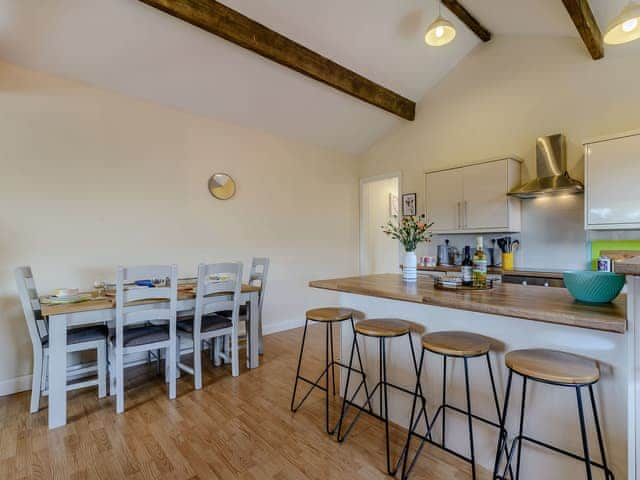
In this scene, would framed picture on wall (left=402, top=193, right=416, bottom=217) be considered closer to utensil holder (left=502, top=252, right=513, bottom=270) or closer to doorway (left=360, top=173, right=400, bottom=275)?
doorway (left=360, top=173, right=400, bottom=275)

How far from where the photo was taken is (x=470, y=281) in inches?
79.7

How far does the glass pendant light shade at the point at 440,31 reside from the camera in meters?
2.73

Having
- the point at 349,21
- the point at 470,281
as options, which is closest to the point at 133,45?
the point at 349,21

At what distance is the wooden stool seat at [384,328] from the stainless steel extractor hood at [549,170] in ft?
7.66

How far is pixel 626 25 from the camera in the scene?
2131 millimetres

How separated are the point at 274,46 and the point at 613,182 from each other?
3334mm

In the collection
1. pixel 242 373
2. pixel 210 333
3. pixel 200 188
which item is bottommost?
pixel 242 373

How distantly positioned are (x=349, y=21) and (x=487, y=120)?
2061 mm

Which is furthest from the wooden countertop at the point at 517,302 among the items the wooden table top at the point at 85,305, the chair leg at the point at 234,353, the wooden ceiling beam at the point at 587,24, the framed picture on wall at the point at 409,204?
the framed picture on wall at the point at 409,204

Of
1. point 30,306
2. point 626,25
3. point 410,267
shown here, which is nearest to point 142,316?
point 30,306

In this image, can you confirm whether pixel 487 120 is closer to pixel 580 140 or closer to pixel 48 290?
pixel 580 140

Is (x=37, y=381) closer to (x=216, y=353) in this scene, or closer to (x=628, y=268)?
(x=216, y=353)

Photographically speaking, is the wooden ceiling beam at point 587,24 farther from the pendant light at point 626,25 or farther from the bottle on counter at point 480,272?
the bottle on counter at point 480,272

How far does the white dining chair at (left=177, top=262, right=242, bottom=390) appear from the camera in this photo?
8.88ft
